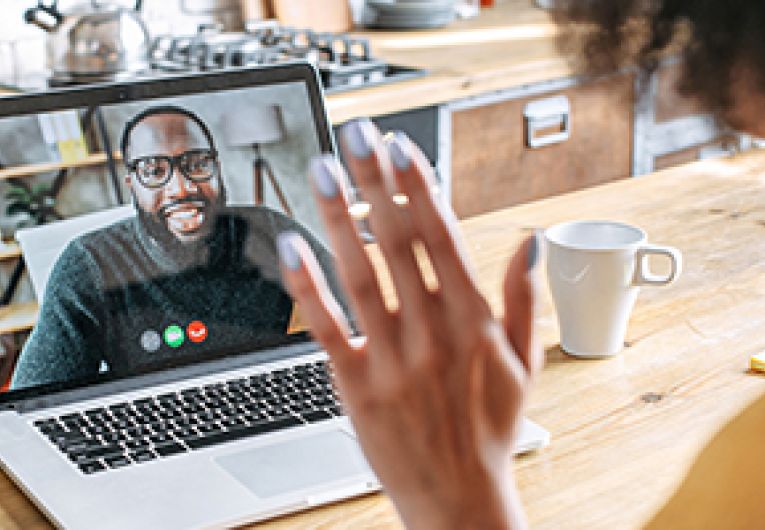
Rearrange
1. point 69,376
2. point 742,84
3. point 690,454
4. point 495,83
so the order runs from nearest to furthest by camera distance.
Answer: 1. point 742,84
2. point 690,454
3. point 69,376
4. point 495,83

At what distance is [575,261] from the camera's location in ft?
3.37

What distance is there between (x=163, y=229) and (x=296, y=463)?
1.02 feet

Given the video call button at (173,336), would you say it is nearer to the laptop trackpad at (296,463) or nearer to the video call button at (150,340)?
the video call button at (150,340)

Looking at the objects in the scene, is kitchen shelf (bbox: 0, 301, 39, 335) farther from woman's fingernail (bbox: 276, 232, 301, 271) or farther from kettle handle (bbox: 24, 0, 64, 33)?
kettle handle (bbox: 24, 0, 64, 33)

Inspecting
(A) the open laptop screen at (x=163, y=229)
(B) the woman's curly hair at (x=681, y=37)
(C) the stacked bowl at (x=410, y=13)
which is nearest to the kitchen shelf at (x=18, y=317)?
(A) the open laptop screen at (x=163, y=229)

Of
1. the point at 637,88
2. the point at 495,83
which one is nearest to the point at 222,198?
the point at 637,88

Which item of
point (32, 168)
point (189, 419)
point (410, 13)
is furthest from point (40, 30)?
point (189, 419)

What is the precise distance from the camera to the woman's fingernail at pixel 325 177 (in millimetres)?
551

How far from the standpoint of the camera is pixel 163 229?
106 centimetres

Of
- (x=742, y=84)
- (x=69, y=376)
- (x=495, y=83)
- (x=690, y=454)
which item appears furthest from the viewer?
(x=495, y=83)

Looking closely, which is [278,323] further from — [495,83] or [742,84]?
[495,83]

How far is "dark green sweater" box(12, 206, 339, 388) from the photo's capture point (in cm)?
100

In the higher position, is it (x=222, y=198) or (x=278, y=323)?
(x=222, y=198)

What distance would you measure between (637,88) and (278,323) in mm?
580
